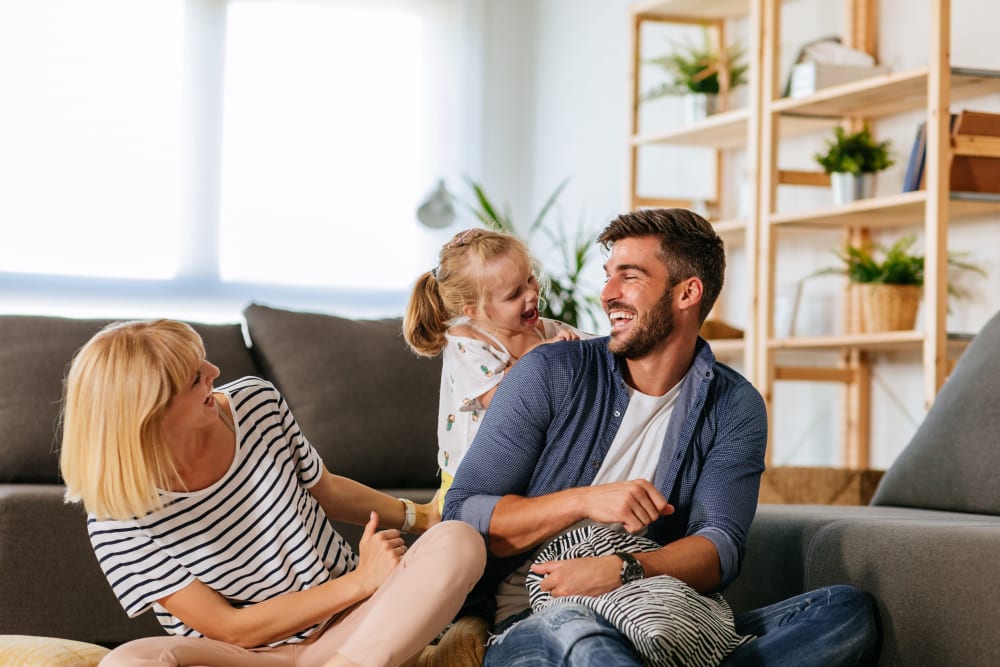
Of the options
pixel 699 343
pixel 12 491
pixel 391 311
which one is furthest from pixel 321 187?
pixel 699 343

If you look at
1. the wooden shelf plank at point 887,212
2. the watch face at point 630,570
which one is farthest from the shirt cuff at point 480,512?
the wooden shelf plank at point 887,212

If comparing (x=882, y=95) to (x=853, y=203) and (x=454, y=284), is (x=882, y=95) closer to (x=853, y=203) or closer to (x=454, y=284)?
(x=853, y=203)

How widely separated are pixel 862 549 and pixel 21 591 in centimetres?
153

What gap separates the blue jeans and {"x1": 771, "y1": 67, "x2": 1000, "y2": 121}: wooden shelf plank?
2017 mm

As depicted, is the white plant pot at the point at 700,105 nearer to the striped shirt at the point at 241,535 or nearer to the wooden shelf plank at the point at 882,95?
the wooden shelf plank at the point at 882,95

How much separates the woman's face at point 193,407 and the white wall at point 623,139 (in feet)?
8.17

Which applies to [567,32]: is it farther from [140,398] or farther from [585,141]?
[140,398]

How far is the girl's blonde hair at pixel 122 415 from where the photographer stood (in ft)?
5.12

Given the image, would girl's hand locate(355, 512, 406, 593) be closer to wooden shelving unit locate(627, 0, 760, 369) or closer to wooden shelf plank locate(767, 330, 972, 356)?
wooden shelf plank locate(767, 330, 972, 356)

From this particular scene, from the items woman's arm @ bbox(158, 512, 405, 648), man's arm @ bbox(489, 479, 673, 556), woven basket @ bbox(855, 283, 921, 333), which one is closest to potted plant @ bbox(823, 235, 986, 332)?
woven basket @ bbox(855, 283, 921, 333)

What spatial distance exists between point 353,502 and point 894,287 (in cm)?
206

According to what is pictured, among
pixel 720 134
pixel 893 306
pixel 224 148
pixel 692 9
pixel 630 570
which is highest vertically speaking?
pixel 692 9

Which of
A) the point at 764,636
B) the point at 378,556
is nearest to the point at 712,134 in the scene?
the point at 764,636

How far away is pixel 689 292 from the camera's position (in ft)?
6.34
